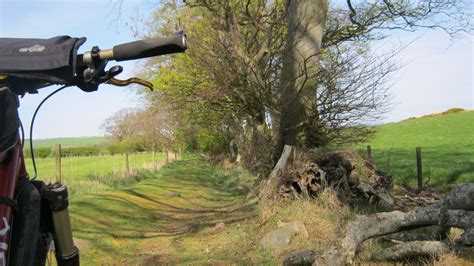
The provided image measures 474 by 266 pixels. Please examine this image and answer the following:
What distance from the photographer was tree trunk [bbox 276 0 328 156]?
10.5 meters

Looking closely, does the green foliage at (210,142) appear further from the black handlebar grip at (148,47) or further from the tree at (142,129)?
the black handlebar grip at (148,47)

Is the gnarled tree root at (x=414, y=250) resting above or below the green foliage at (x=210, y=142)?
below

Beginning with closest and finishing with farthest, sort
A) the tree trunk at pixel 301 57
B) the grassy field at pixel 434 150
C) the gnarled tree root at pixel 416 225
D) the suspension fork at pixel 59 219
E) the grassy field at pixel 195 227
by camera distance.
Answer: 1. the suspension fork at pixel 59 219
2. the gnarled tree root at pixel 416 225
3. the grassy field at pixel 195 227
4. the tree trunk at pixel 301 57
5. the grassy field at pixel 434 150

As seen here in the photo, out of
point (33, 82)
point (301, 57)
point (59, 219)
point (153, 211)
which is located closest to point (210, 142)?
point (153, 211)

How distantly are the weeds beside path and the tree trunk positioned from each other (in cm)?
276

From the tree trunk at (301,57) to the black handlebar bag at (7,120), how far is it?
874 cm

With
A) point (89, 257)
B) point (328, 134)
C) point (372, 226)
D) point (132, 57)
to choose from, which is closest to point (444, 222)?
point (372, 226)

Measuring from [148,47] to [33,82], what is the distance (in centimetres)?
55

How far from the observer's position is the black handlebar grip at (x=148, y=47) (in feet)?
6.77

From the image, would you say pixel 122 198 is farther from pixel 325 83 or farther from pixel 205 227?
pixel 325 83

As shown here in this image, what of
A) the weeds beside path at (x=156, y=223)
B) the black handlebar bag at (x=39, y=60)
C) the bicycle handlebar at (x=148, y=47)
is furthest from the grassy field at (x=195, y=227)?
the black handlebar bag at (x=39, y=60)

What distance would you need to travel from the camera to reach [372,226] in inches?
189

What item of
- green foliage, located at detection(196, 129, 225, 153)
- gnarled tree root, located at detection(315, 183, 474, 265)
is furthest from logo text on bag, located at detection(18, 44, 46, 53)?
green foliage, located at detection(196, 129, 225, 153)

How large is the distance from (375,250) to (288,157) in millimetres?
4655
